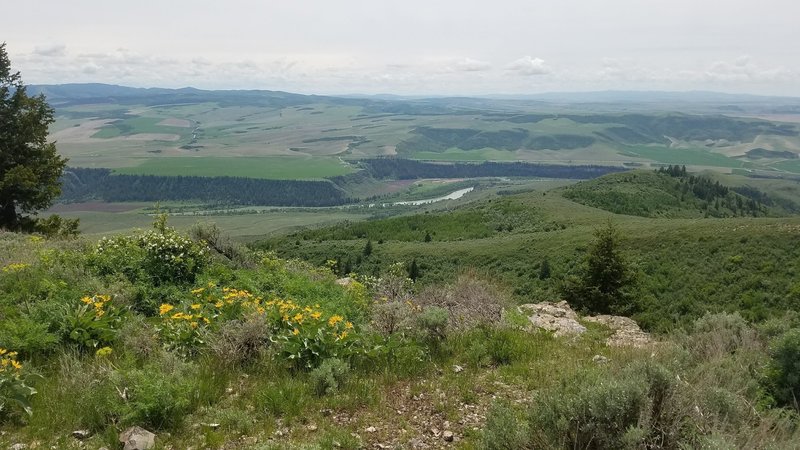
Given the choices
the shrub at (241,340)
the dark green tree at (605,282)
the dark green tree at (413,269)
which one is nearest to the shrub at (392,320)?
the shrub at (241,340)

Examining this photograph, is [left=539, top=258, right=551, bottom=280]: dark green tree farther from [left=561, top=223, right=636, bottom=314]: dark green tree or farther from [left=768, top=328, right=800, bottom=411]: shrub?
[left=768, top=328, right=800, bottom=411]: shrub

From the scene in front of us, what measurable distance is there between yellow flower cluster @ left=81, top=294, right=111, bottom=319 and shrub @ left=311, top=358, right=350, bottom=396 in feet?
10.1

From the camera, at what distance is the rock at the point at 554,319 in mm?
9508

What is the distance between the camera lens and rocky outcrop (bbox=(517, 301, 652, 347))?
9.27 meters

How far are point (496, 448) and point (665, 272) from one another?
36.1 m

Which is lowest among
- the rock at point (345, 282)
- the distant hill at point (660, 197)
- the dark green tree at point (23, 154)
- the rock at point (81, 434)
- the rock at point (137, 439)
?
the distant hill at point (660, 197)

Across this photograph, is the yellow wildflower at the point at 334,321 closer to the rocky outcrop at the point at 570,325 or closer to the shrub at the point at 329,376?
the shrub at the point at 329,376

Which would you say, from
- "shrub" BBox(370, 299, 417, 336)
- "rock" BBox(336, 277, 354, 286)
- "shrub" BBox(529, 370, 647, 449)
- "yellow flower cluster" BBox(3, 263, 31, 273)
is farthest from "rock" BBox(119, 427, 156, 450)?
"rock" BBox(336, 277, 354, 286)

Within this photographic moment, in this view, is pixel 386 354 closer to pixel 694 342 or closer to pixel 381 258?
pixel 694 342

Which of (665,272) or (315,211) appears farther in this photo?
(315,211)

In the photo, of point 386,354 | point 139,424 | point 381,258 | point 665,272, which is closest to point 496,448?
point 386,354

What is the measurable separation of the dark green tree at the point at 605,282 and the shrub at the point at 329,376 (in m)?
20.3

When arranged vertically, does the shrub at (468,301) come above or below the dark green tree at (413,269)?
above

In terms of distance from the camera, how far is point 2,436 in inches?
170
